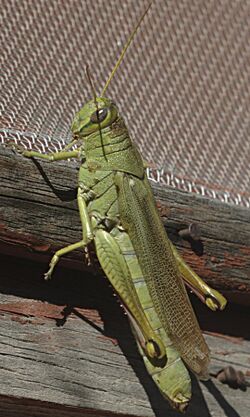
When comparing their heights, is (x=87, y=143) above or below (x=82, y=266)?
above

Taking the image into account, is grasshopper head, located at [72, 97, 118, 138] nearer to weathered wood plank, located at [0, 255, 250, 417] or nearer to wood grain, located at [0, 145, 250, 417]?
wood grain, located at [0, 145, 250, 417]

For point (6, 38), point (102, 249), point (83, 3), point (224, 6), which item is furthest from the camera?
point (224, 6)

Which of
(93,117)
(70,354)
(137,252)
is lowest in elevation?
(70,354)

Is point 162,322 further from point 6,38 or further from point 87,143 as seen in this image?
point 6,38

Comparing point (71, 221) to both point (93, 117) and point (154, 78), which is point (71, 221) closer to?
point (93, 117)

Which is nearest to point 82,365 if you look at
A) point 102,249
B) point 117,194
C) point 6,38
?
point 102,249

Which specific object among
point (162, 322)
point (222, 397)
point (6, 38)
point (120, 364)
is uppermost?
point (6, 38)

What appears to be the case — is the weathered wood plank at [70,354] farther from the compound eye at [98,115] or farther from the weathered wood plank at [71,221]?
the compound eye at [98,115]

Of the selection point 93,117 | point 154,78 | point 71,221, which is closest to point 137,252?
point 71,221
